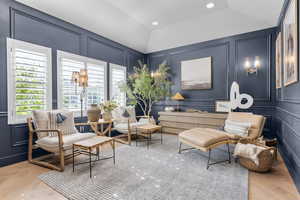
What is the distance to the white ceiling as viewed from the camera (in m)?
3.22

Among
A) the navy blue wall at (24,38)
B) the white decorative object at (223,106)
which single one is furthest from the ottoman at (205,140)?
the navy blue wall at (24,38)

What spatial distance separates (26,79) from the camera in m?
2.85

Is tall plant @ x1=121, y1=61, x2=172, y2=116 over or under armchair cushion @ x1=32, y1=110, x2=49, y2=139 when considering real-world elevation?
over

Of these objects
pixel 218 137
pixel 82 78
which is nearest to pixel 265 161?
pixel 218 137

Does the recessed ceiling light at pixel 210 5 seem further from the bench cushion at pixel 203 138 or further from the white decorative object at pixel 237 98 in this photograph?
the bench cushion at pixel 203 138

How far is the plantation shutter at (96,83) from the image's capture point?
405cm

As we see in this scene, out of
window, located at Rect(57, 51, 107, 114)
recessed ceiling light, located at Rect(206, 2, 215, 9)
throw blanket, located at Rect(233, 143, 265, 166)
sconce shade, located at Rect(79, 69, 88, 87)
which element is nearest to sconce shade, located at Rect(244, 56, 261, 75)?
recessed ceiling light, located at Rect(206, 2, 215, 9)

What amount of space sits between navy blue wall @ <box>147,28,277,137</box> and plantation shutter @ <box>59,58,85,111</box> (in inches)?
121

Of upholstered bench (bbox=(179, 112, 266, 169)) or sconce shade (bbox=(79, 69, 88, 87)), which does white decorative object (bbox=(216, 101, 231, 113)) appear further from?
sconce shade (bbox=(79, 69, 88, 87))

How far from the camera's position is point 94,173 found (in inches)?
90.4

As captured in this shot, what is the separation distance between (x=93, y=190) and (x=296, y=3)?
3496 mm

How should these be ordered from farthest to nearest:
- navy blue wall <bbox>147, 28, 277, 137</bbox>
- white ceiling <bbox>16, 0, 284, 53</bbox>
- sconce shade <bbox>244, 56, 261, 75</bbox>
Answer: sconce shade <bbox>244, 56, 261, 75</bbox> → navy blue wall <bbox>147, 28, 277, 137</bbox> → white ceiling <bbox>16, 0, 284, 53</bbox>

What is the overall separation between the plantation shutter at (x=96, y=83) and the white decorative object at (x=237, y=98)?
3.51 m

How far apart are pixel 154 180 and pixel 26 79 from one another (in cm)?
290
